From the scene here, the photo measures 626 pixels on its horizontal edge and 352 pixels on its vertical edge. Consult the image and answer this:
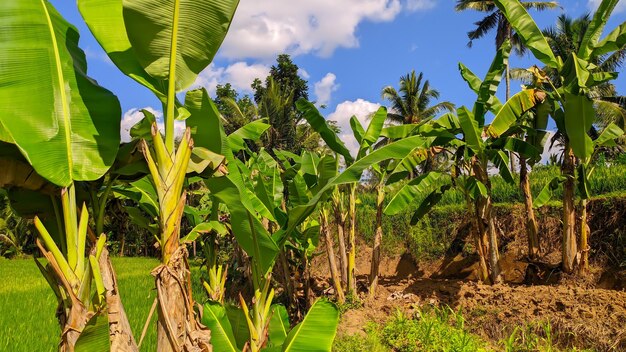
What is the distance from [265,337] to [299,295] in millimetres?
4325

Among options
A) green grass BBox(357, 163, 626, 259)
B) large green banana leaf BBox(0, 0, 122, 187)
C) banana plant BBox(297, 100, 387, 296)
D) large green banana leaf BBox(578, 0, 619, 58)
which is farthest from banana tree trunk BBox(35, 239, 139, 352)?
green grass BBox(357, 163, 626, 259)

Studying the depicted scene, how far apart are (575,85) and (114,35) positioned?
16.8 ft

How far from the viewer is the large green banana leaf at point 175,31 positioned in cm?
194

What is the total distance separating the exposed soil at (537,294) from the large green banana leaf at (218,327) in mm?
2484

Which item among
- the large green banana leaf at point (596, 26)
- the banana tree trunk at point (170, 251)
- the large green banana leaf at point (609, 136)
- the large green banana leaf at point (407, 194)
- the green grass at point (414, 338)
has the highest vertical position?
the large green banana leaf at point (596, 26)

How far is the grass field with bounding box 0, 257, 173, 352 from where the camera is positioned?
14.8 feet

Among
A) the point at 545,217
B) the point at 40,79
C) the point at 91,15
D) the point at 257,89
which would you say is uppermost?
the point at 257,89

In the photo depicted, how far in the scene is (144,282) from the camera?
10281mm

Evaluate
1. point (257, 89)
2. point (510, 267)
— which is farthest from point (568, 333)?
point (257, 89)

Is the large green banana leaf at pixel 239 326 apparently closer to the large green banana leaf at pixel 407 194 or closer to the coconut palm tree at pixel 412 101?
the large green banana leaf at pixel 407 194

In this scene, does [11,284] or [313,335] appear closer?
[313,335]

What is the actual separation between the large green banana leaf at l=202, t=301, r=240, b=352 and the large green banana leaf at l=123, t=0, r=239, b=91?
1.52 meters

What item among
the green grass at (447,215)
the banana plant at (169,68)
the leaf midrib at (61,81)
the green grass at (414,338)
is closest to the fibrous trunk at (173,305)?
the banana plant at (169,68)

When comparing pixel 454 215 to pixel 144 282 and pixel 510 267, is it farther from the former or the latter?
pixel 144 282
